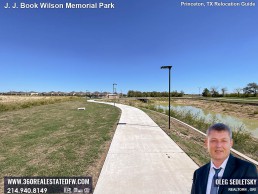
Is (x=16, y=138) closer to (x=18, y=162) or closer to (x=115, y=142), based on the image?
(x=18, y=162)

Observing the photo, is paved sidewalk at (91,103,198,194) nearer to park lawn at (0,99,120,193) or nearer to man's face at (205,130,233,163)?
park lawn at (0,99,120,193)

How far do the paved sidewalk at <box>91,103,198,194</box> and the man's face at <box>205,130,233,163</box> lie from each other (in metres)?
2.84

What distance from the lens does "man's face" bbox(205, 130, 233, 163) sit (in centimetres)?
128

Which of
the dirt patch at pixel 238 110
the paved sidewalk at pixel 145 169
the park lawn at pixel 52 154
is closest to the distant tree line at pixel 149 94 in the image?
the dirt patch at pixel 238 110

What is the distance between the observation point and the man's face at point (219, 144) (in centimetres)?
128

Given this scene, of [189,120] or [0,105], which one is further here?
[0,105]

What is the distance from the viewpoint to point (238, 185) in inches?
49.1

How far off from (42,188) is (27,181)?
50 cm

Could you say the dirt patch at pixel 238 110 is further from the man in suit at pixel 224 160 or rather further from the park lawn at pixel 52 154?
the man in suit at pixel 224 160

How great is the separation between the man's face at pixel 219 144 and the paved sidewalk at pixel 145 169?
9.32 feet

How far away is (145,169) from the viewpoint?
4887 millimetres

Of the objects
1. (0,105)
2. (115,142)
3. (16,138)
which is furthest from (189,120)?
(0,105)

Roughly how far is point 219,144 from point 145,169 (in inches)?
153

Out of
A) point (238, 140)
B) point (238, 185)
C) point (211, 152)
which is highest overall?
point (211, 152)
